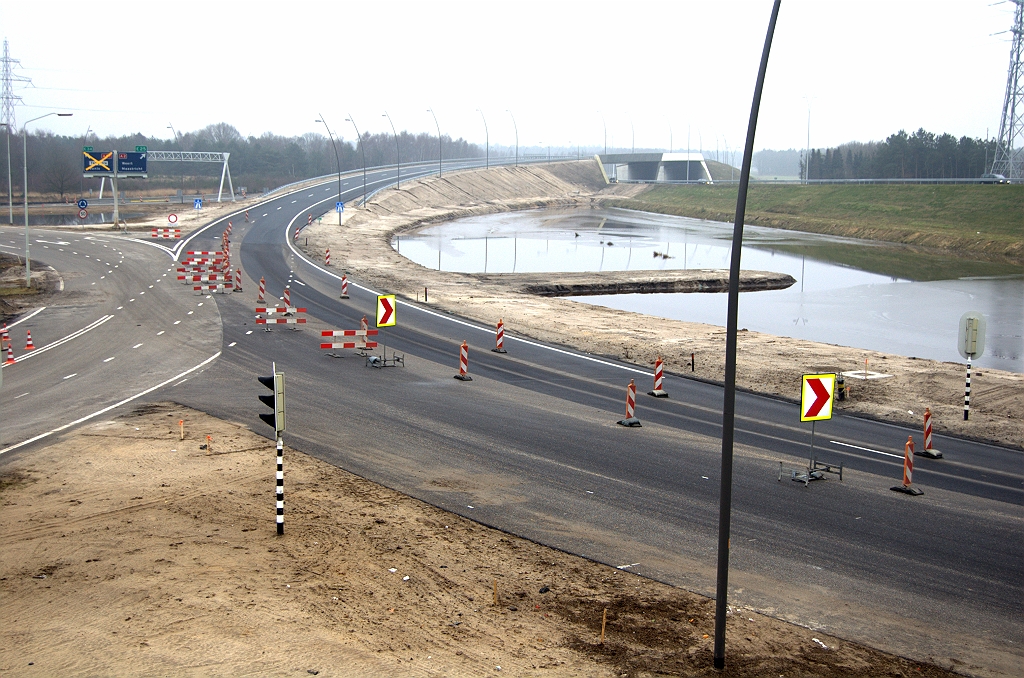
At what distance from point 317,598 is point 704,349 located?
21.8 m

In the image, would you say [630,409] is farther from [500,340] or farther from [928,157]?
[928,157]

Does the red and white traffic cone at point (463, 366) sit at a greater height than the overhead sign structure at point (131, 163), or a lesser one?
lesser

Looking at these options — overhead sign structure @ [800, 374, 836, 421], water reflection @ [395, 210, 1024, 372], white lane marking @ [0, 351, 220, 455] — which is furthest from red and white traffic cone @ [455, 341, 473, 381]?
water reflection @ [395, 210, 1024, 372]

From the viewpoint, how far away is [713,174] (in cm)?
16425

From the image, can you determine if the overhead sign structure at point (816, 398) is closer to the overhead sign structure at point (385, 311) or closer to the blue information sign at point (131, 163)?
the overhead sign structure at point (385, 311)

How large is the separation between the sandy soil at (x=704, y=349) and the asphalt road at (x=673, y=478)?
167 centimetres

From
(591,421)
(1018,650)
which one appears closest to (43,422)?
(591,421)

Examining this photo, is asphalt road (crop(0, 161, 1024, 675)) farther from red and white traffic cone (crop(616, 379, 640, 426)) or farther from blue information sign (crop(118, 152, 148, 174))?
blue information sign (crop(118, 152, 148, 174))

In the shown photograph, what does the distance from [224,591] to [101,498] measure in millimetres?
4781

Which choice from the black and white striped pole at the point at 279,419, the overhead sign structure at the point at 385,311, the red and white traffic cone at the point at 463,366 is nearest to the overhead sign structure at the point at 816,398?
the black and white striped pole at the point at 279,419

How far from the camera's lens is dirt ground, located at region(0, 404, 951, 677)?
9.78 meters

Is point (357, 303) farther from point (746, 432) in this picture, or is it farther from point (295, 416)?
point (746, 432)

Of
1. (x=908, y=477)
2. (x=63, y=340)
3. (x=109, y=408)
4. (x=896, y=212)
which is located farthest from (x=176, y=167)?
(x=908, y=477)

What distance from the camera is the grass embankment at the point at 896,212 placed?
248ft
